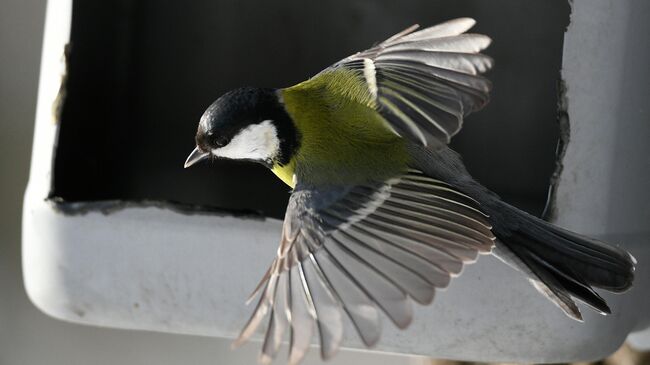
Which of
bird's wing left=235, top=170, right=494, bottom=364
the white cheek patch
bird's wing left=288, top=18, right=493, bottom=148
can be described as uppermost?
bird's wing left=288, top=18, right=493, bottom=148

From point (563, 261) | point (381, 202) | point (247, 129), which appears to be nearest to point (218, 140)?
point (247, 129)

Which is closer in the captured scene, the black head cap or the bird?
the bird

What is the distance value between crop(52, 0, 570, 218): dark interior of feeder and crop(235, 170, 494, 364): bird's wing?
23cm

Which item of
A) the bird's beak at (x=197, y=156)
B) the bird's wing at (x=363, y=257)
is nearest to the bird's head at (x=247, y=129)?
the bird's beak at (x=197, y=156)

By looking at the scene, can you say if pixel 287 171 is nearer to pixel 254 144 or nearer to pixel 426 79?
pixel 254 144

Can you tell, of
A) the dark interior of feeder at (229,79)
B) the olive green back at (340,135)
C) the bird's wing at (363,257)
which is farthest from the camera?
the dark interior of feeder at (229,79)

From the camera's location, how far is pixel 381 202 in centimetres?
92

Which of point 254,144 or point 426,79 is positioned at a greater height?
point 426,79

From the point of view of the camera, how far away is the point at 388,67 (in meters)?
1.00

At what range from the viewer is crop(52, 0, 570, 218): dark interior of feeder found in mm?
1129

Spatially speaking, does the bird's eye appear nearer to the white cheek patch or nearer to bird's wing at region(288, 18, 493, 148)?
the white cheek patch

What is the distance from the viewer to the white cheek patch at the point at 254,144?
104 centimetres

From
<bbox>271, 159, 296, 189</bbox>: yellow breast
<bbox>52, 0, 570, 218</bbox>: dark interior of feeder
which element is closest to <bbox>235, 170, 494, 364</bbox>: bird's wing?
<bbox>271, 159, 296, 189</bbox>: yellow breast

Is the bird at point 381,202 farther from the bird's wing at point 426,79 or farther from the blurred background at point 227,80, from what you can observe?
the blurred background at point 227,80
